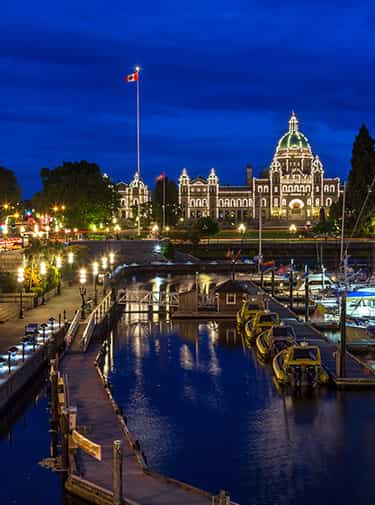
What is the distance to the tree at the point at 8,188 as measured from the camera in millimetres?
129375

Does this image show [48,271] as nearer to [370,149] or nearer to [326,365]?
[326,365]

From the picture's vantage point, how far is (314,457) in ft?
76.3

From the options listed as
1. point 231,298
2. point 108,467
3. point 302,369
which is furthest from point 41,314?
point 108,467

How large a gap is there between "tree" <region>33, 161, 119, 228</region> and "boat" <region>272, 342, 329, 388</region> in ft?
270

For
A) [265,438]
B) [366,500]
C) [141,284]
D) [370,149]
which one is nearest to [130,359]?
[265,438]

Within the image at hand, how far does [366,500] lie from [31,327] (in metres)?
21.0

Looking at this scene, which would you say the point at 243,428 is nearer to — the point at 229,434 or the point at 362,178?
the point at 229,434

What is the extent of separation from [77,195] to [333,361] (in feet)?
284

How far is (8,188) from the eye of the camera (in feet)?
433

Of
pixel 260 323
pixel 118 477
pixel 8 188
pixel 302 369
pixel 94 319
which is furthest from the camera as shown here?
pixel 8 188

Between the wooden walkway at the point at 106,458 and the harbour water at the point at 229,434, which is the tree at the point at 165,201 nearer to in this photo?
the harbour water at the point at 229,434

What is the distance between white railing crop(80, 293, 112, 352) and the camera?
36125 mm

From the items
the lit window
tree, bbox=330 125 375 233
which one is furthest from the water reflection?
tree, bbox=330 125 375 233

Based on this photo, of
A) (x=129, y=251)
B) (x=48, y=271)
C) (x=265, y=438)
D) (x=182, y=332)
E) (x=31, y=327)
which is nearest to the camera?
(x=265, y=438)
